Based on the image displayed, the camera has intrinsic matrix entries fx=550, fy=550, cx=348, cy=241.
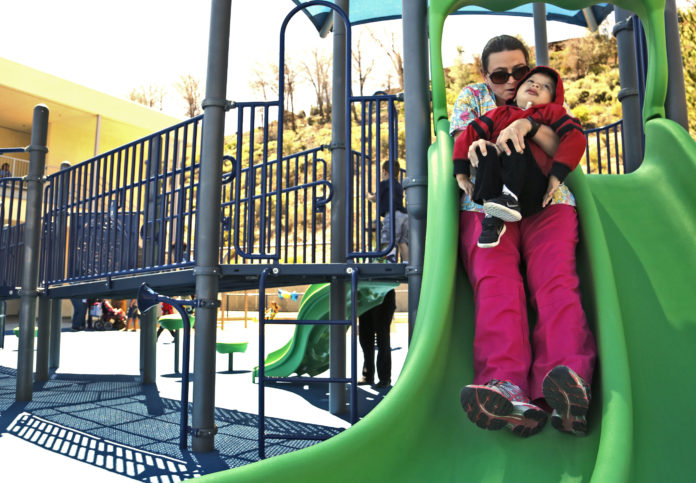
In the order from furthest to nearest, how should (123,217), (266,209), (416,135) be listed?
1. (123,217)
2. (266,209)
3. (416,135)

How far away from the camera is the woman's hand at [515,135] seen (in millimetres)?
2238

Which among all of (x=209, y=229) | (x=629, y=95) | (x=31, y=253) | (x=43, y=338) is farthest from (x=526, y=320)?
(x=43, y=338)

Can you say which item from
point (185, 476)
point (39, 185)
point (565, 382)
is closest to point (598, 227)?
point (565, 382)

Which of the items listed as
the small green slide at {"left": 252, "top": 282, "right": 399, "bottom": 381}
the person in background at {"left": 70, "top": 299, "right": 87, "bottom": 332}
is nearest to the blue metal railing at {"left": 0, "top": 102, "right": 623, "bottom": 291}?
the small green slide at {"left": 252, "top": 282, "right": 399, "bottom": 381}

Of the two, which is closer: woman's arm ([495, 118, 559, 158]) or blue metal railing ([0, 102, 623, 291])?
woman's arm ([495, 118, 559, 158])

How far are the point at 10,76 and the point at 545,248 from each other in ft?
65.5

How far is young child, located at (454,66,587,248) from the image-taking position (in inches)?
85.7

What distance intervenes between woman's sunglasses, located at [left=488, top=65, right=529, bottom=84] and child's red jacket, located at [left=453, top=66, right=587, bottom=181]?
24 centimetres

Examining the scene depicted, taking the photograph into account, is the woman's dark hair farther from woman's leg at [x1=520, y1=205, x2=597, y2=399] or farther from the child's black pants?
woman's leg at [x1=520, y1=205, x2=597, y2=399]

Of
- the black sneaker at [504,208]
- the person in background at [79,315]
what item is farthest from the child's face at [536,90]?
the person in background at [79,315]

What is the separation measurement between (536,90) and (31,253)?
4.44 m

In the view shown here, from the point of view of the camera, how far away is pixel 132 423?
14.0 ft

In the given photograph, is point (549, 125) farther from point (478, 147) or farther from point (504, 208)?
point (504, 208)

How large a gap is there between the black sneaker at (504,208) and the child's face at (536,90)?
0.58m
